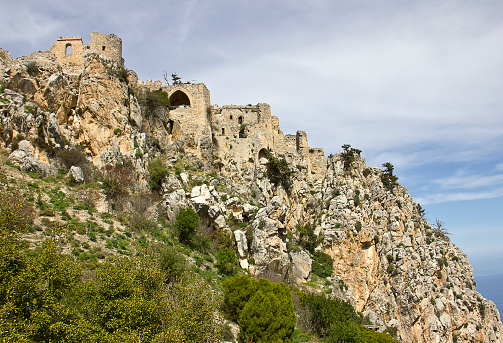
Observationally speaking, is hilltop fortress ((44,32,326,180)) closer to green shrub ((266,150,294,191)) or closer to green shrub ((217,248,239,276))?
green shrub ((266,150,294,191))

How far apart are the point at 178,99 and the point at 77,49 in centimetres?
1020

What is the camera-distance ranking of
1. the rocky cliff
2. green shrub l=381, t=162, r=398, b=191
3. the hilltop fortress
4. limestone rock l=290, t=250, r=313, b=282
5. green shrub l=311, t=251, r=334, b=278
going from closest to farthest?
the rocky cliff
the hilltop fortress
limestone rock l=290, t=250, r=313, b=282
green shrub l=311, t=251, r=334, b=278
green shrub l=381, t=162, r=398, b=191

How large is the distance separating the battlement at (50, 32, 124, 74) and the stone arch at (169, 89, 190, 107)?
7153 millimetres

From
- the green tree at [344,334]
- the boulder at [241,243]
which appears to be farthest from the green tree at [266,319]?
the boulder at [241,243]

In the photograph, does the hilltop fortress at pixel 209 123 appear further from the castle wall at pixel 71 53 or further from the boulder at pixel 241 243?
the boulder at pixel 241 243

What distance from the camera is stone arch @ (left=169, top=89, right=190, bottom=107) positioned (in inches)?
1480

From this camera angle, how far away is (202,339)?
43.5ft

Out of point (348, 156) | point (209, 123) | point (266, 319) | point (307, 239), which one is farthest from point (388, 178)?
point (266, 319)

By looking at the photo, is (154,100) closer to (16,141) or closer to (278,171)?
(16,141)

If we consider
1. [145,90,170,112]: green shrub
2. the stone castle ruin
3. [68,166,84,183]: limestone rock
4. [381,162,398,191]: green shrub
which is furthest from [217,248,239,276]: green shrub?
[381,162,398,191]: green shrub

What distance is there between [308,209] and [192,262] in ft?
65.6

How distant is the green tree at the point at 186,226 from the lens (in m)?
26.8

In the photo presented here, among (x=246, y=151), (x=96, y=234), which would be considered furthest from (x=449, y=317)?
(x=96, y=234)

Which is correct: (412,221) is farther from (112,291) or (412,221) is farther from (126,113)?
(112,291)
